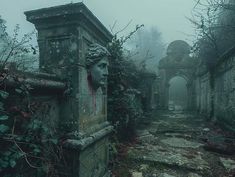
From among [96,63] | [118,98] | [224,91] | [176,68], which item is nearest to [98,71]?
[96,63]

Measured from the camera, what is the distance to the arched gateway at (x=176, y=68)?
2162cm

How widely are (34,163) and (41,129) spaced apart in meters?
0.38

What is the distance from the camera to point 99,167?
12.9ft

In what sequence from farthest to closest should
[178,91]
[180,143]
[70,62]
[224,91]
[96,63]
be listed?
[178,91]
[224,91]
[180,143]
[96,63]
[70,62]

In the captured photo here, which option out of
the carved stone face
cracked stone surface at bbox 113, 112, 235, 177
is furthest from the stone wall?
the carved stone face

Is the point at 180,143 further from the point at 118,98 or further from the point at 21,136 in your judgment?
the point at 21,136

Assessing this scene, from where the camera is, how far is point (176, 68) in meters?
22.1

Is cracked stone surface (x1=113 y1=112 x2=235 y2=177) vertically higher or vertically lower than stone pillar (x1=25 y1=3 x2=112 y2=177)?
lower

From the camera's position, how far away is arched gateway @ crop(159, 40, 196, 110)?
21625 millimetres

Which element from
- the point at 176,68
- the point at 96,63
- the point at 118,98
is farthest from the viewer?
the point at 176,68

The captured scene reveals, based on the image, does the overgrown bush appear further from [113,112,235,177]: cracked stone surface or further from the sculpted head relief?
the sculpted head relief

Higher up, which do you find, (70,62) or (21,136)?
(70,62)

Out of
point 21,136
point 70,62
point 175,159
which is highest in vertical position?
point 70,62

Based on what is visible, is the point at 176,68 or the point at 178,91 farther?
the point at 178,91
